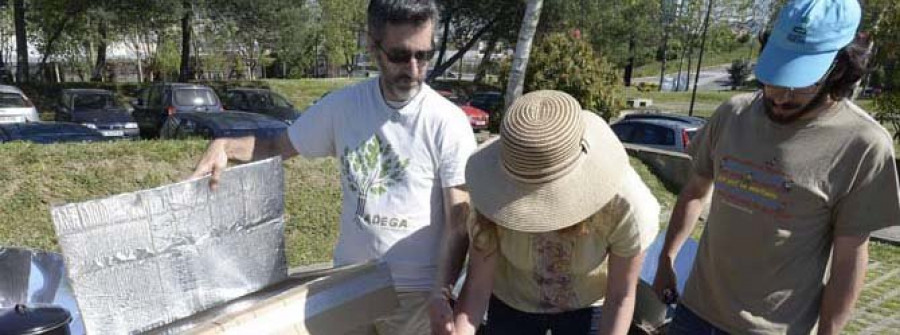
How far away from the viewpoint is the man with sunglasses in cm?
203

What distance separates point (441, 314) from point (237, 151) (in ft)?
2.61

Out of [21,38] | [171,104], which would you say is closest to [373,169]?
[171,104]

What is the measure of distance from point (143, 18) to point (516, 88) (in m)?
17.2

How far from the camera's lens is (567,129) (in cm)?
157

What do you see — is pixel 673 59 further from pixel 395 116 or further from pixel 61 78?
pixel 395 116

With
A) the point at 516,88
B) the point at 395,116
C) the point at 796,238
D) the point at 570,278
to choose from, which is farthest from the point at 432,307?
the point at 516,88

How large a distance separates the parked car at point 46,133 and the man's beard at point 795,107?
10.3 meters

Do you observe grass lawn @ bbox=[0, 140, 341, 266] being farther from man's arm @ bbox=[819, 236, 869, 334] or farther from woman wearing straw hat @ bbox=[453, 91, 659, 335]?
man's arm @ bbox=[819, 236, 869, 334]

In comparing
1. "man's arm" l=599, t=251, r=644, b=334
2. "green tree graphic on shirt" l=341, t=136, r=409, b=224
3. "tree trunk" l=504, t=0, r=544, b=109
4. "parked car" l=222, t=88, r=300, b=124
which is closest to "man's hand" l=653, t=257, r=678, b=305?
"man's arm" l=599, t=251, r=644, b=334

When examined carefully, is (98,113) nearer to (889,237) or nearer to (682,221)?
→ (889,237)

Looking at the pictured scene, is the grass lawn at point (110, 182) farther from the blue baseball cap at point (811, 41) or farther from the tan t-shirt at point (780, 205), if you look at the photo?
→ the blue baseball cap at point (811, 41)

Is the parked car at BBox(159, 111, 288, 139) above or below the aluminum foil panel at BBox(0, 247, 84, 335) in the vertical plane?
below

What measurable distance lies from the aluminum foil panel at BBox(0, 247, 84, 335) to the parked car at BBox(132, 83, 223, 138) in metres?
13.5

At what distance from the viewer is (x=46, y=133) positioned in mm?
10430
